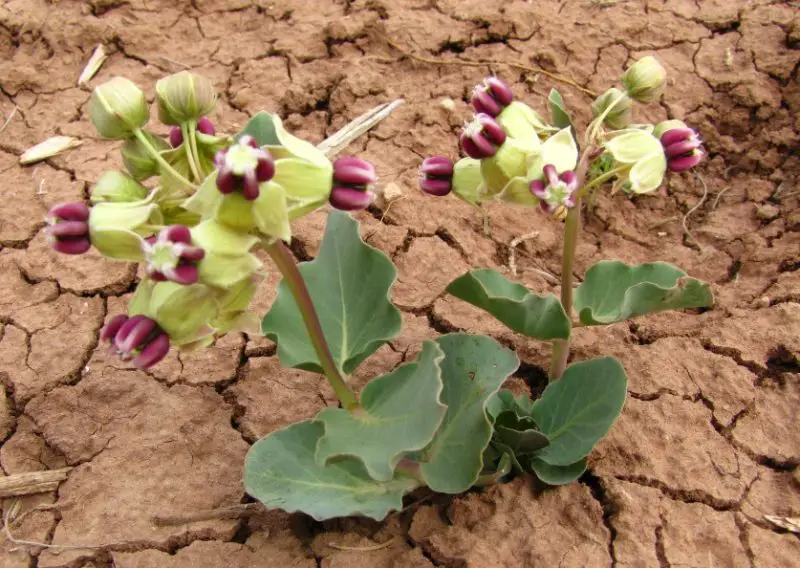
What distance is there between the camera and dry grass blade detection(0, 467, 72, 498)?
2.55 metres

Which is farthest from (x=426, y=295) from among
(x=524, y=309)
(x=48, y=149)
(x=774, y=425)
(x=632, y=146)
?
(x=48, y=149)

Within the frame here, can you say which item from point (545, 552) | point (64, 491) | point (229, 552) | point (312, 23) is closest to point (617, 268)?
point (545, 552)

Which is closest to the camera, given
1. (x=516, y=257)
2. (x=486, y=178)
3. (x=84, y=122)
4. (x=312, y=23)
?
(x=486, y=178)

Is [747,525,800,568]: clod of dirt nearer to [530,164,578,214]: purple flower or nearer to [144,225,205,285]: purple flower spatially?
[530,164,578,214]: purple flower

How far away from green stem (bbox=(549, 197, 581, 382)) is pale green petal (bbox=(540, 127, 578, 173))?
0.18 meters

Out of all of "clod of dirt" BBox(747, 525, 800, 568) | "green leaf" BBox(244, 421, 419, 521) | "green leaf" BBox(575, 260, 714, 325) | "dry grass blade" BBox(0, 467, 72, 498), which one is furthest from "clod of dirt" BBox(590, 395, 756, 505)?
"dry grass blade" BBox(0, 467, 72, 498)

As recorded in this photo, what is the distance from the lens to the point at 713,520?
2359mm

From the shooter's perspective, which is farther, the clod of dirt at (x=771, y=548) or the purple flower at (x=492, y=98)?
the clod of dirt at (x=771, y=548)

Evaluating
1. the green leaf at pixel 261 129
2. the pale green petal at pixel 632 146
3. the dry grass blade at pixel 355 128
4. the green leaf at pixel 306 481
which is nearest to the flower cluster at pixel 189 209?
the green leaf at pixel 261 129

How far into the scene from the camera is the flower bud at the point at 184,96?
1.90 m

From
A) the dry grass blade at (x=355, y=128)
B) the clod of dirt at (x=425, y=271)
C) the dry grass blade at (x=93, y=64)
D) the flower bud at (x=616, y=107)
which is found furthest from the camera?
the dry grass blade at (x=93, y=64)

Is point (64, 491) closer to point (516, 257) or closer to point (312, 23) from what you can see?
point (516, 257)

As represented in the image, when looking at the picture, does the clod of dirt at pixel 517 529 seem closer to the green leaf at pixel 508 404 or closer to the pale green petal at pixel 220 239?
the green leaf at pixel 508 404

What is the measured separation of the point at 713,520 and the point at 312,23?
3.13 metres
